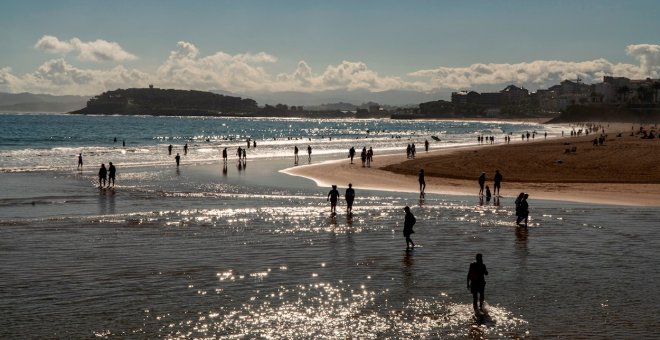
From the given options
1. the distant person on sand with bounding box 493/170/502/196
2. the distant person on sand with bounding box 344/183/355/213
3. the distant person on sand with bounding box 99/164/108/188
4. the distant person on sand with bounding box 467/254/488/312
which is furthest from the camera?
the distant person on sand with bounding box 99/164/108/188

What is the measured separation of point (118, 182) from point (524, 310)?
35.1 metres

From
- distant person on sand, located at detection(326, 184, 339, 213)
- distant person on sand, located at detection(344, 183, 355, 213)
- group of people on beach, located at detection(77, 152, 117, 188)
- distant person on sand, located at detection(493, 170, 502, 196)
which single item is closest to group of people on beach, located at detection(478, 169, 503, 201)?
distant person on sand, located at detection(493, 170, 502, 196)

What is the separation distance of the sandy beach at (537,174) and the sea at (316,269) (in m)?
5.13

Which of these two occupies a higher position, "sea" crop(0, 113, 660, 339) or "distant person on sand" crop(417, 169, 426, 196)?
"distant person on sand" crop(417, 169, 426, 196)

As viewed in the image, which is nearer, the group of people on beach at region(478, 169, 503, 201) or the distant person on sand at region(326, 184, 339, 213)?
the distant person on sand at region(326, 184, 339, 213)

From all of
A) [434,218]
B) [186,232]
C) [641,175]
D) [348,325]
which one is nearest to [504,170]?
[641,175]

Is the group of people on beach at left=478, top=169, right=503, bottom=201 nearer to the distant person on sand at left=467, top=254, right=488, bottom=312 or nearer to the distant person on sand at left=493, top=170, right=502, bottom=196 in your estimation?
the distant person on sand at left=493, top=170, right=502, bottom=196

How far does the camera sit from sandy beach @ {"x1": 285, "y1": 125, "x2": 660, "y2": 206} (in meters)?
38.3

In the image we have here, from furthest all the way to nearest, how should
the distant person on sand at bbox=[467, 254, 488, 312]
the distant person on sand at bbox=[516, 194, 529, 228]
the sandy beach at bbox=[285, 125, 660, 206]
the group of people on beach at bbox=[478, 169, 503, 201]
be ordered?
1. the sandy beach at bbox=[285, 125, 660, 206]
2. the group of people on beach at bbox=[478, 169, 503, 201]
3. the distant person on sand at bbox=[516, 194, 529, 228]
4. the distant person on sand at bbox=[467, 254, 488, 312]

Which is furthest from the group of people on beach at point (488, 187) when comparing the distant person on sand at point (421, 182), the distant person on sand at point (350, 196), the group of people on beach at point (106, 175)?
the group of people on beach at point (106, 175)

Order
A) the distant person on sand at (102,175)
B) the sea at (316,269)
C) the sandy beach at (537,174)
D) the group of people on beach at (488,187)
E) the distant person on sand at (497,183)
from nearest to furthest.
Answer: the sea at (316,269) < the group of people on beach at (488,187) < the distant person on sand at (497,183) < the sandy beach at (537,174) < the distant person on sand at (102,175)

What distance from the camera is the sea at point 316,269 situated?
14289mm

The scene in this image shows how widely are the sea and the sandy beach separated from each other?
5.13m

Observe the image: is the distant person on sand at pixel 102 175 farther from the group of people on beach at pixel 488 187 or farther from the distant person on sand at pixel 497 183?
the distant person on sand at pixel 497 183
